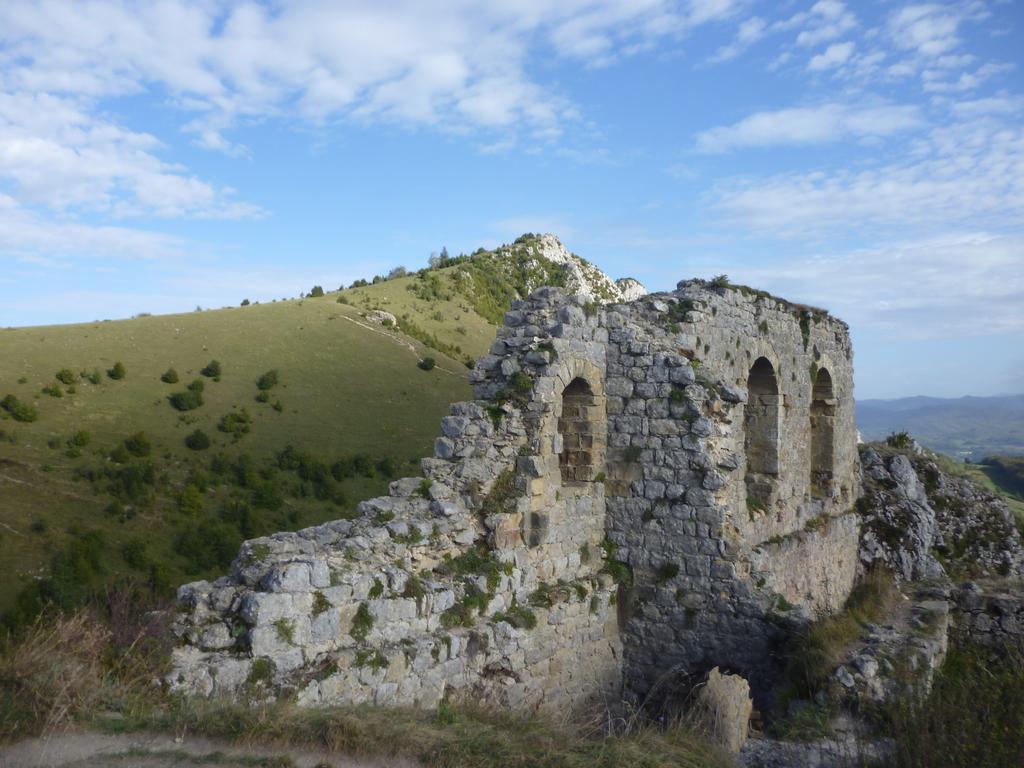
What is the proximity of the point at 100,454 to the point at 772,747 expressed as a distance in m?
23.1

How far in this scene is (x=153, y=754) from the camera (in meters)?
4.11

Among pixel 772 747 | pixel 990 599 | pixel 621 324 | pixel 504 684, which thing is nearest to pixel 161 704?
pixel 504 684

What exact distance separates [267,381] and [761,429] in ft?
75.8

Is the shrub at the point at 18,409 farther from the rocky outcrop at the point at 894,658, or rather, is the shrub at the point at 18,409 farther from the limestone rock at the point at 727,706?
the rocky outcrop at the point at 894,658

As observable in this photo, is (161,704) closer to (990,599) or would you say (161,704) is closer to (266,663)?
(266,663)

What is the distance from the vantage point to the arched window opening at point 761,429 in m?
11.6

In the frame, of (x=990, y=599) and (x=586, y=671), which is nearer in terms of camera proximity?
(x=586, y=671)

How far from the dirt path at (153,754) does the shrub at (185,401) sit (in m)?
→ 25.3

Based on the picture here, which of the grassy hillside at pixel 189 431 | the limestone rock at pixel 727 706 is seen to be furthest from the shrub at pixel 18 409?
the limestone rock at pixel 727 706

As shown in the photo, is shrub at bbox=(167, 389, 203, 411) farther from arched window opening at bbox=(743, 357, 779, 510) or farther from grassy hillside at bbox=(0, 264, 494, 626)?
arched window opening at bbox=(743, 357, 779, 510)

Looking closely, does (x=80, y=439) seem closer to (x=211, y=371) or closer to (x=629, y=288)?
(x=211, y=371)

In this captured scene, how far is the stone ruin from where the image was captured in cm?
614

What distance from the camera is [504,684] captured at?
24.7 feet

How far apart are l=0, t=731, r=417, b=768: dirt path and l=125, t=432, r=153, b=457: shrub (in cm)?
2222
